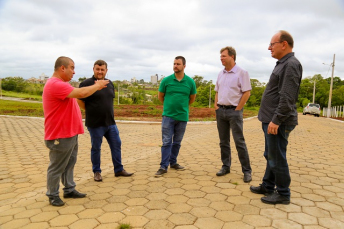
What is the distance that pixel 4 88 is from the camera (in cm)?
6650

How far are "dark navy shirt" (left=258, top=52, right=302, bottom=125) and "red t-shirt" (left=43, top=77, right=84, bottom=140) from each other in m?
2.33

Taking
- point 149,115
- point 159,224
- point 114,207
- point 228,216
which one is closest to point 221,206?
point 228,216

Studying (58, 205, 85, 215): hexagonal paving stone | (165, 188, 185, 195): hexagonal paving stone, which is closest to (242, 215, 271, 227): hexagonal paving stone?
(165, 188, 185, 195): hexagonal paving stone

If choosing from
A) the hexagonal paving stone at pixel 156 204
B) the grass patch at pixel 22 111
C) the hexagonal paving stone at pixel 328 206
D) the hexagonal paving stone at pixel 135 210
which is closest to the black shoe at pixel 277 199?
the hexagonal paving stone at pixel 328 206

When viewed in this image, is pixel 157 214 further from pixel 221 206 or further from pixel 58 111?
pixel 58 111

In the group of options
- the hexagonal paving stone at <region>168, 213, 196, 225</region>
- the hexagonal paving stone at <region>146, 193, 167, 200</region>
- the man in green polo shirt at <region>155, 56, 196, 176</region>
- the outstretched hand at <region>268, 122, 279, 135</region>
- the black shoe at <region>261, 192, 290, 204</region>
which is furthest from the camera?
the man in green polo shirt at <region>155, 56, 196, 176</region>

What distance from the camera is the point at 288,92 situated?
2.81 m

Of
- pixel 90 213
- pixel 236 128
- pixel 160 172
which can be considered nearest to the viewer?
pixel 90 213

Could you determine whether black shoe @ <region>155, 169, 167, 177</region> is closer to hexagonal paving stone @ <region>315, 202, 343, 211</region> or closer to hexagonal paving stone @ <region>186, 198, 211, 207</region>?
hexagonal paving stone @ <region>186, 198, 211, 207</region>

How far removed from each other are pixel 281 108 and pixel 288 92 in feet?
0.62

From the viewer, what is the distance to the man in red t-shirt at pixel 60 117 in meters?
2.85

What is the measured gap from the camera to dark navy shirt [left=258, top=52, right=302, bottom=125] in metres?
2.81

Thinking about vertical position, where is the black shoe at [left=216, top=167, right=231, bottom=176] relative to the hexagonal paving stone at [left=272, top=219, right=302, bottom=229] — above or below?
above

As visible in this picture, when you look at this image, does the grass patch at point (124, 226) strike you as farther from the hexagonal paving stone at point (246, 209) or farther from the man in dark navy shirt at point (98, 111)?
the man in dark navy shirt at point (98, 111)
